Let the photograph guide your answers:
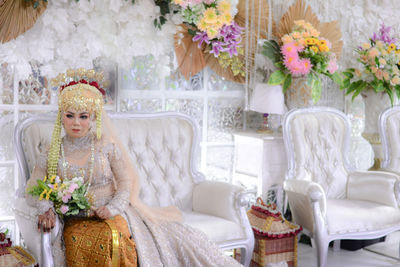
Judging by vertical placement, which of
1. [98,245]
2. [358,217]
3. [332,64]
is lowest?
[358,217]

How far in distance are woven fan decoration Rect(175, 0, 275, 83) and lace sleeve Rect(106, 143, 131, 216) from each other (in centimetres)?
128

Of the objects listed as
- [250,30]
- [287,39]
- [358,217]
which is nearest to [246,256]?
[358,217]

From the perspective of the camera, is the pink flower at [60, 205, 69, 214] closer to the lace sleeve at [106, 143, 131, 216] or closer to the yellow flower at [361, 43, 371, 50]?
the lace sleeve at [106, 143, 131, 216]

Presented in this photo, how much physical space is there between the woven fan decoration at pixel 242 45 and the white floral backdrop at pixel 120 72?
0.23ft

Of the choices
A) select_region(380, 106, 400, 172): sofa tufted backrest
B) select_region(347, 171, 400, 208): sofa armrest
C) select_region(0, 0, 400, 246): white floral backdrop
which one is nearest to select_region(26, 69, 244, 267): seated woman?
select_region(0, 0, 400, 246): white floral backdrop

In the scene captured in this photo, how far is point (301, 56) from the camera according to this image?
163 inches

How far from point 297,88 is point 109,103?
160 cm

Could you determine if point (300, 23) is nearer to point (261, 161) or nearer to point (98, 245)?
point (261, 161)

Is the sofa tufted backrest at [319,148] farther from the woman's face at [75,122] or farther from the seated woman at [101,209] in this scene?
the woman's face at [75,122]

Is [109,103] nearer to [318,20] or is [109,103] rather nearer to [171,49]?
[171,49]

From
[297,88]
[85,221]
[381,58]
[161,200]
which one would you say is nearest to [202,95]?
[297,88]

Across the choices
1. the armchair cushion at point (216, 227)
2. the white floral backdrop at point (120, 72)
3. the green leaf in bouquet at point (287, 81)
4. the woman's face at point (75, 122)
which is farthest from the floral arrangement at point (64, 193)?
the green leaf in bouquet at point (287, 81)

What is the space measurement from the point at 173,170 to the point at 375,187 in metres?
1.59

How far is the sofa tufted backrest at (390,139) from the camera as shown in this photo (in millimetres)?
4516
